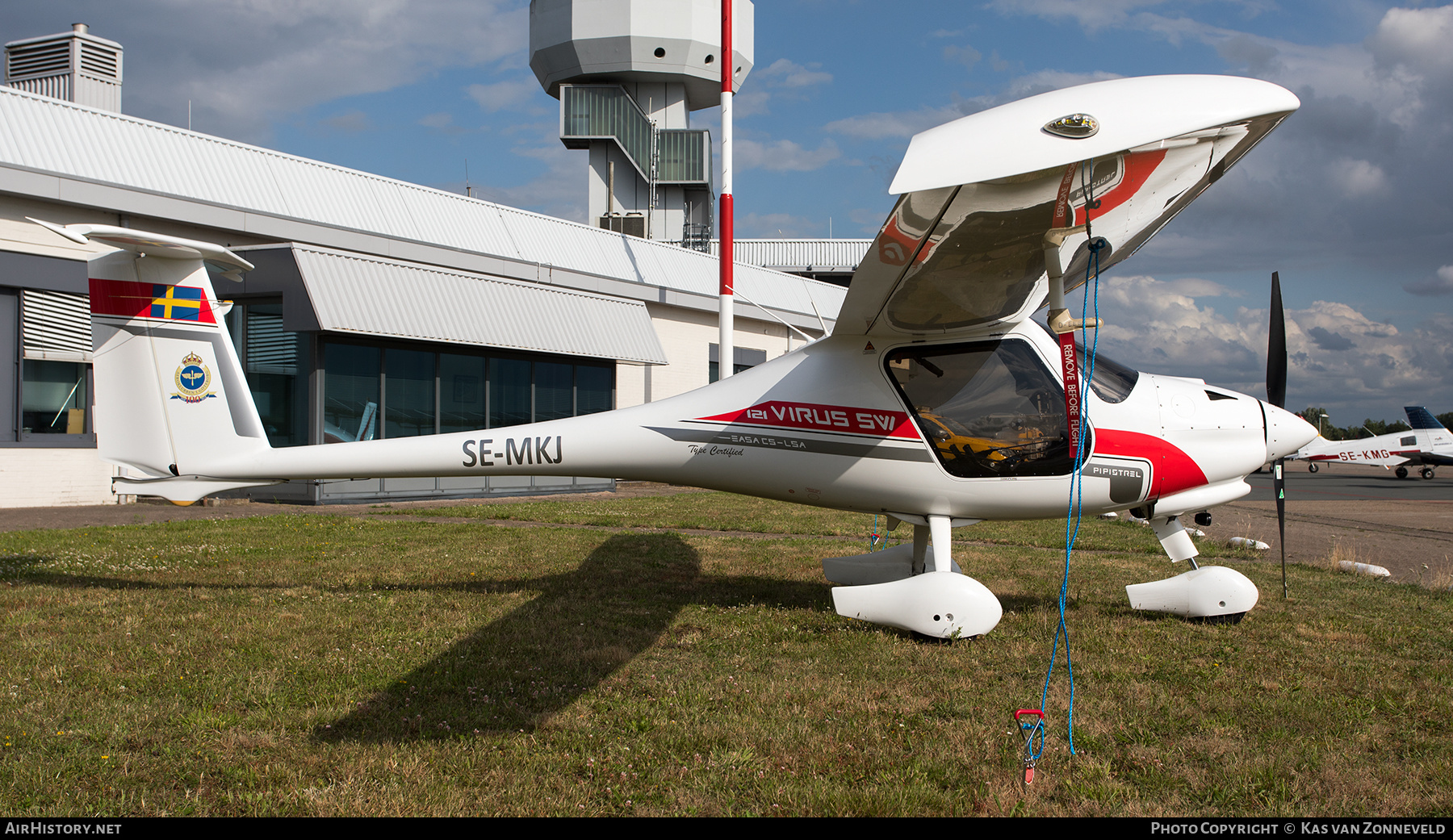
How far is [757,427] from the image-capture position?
727 centimetres

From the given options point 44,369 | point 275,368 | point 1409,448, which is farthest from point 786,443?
point 1409,448

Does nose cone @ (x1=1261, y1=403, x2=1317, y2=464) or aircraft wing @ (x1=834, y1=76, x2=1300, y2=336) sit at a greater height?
aircraft wing @ (x1=834, y1=76, x2=1300, y2=336)

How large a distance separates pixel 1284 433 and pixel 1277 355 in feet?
3.28

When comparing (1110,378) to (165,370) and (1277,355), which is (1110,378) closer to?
(1277,355)

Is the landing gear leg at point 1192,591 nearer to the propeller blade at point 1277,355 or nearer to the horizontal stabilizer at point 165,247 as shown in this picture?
the propeller blade at point 1277,355

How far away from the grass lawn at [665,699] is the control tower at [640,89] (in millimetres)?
30346

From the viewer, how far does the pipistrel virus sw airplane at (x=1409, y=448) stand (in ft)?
135

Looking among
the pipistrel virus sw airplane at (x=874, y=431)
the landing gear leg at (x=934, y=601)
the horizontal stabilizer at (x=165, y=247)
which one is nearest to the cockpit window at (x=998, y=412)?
the pipistrel virus sw airplane at (x=874, y=431)

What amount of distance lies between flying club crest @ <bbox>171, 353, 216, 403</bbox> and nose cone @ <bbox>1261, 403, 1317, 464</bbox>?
9108 millimetres

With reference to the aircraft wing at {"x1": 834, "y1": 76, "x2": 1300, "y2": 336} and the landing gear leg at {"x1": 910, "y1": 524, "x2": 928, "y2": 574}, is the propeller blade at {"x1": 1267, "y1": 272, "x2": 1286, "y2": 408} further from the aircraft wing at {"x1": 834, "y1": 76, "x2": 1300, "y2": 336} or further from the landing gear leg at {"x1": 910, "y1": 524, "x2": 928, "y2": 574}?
the landing gear leg at {"x1": 910, "y1": 524, "x2": 928, "y2": 574}

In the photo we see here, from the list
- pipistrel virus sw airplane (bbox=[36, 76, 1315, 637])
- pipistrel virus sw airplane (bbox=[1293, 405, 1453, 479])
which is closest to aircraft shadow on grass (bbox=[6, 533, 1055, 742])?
pipistrel virus sw airplane (bbox=[36, 76, 1315, 637])

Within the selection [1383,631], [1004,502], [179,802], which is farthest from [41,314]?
[1383,631]

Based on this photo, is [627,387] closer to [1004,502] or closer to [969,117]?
[1004,502]

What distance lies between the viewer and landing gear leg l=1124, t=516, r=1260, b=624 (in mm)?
6992
